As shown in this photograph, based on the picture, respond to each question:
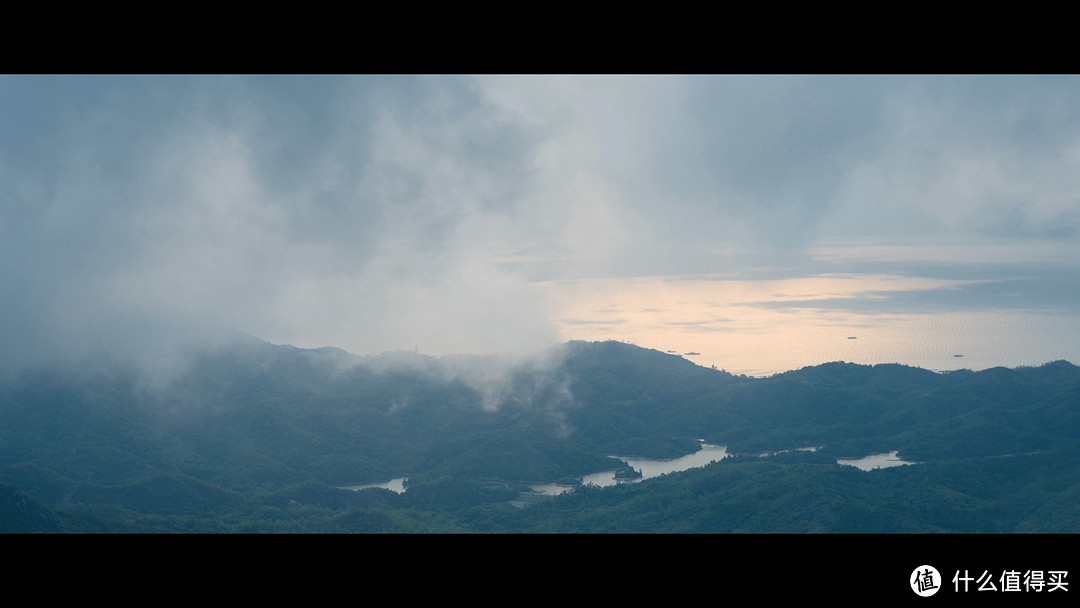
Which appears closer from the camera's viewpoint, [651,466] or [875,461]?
[875,461]

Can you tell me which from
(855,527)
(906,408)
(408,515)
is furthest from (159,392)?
(906,408)

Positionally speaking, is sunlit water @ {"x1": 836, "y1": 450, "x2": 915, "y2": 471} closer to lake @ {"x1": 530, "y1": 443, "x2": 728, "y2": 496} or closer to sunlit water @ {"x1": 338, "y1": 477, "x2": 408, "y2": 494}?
lake @ {"x1": 530, "y1": 443, "x2": 728, "y2": 496}

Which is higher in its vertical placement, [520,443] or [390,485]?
[520,443]
